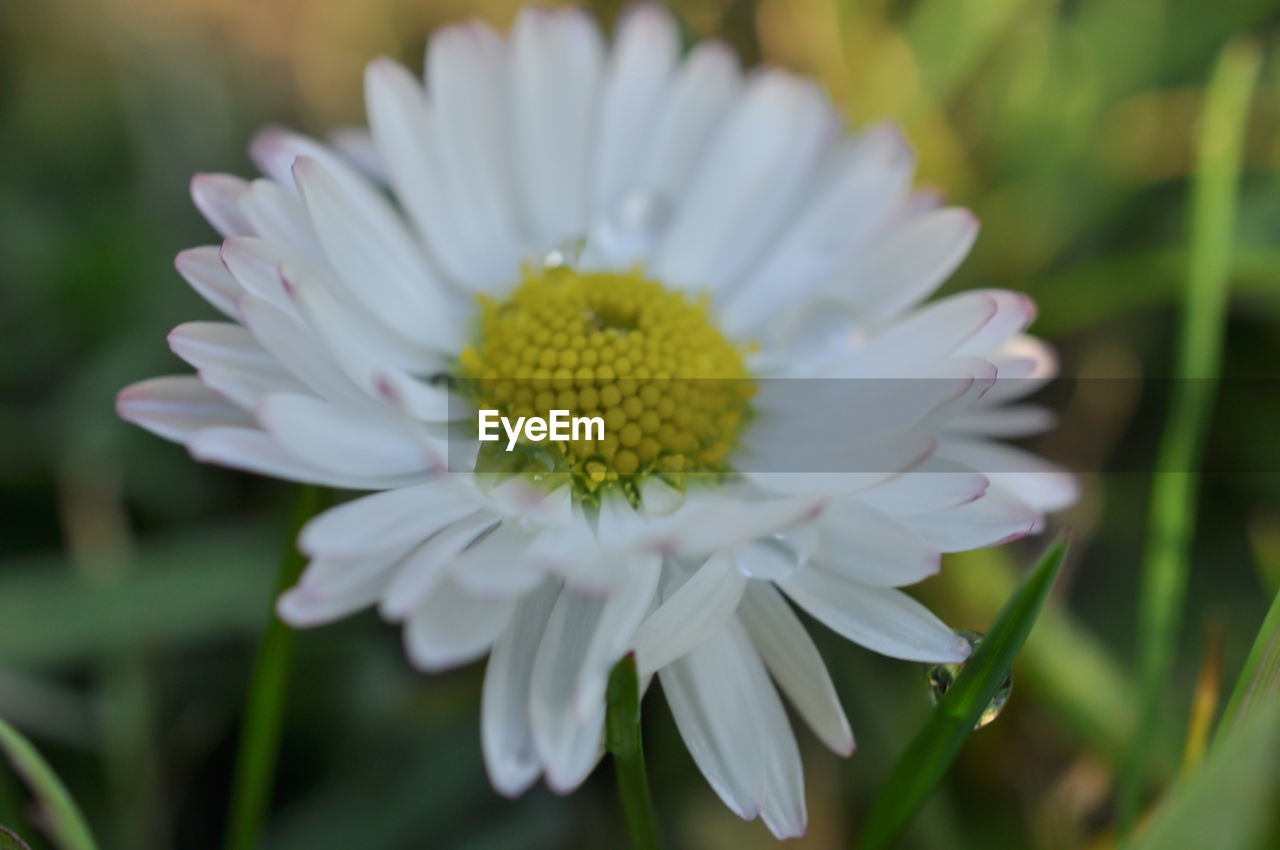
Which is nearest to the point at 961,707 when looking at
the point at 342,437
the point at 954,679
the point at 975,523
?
the point at 954,679

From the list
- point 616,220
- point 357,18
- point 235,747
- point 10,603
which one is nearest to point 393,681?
point 235,747

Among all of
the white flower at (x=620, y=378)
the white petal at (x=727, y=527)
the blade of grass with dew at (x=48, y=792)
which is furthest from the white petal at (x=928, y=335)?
the blade of grass with dew at (x=48, y=792)

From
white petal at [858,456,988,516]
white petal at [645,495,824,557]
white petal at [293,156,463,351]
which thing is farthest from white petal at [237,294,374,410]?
white petal at [858,456,988,516]

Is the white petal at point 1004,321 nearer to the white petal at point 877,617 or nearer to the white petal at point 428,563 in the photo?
the white petal at point 877,617

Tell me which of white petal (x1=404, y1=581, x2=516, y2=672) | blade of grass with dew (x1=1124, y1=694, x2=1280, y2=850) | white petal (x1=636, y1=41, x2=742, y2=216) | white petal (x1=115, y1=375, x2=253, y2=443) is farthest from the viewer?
white petal (x1=636, y1=41, x2=742, y2=216)

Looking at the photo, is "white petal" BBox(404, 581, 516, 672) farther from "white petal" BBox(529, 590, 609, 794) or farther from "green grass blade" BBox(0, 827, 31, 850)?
"green grass blade" BBox(0, 827, 31, 850)

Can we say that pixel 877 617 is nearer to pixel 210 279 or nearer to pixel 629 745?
pixel 629 745
